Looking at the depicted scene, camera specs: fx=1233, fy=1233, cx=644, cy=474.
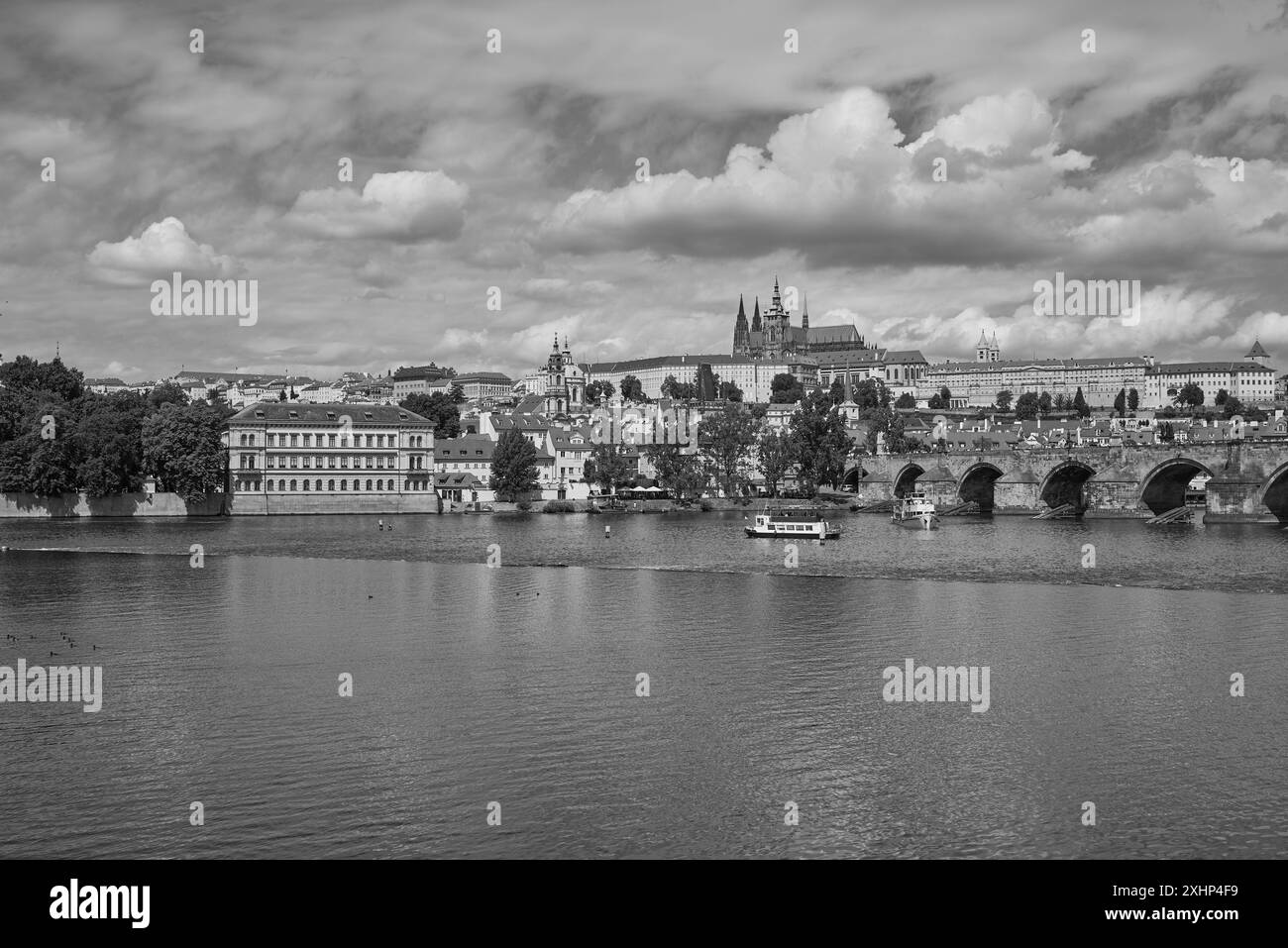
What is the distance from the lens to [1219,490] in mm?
80125

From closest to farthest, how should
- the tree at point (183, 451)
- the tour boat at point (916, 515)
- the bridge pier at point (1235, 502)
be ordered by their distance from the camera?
the bridge pier at point (1235, 502)
the tour boat at point (916, 515)
the tree at point (183, 451)

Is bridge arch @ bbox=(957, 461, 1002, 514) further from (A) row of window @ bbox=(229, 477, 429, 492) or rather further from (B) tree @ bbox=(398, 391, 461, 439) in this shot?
(B) tree @ bbox=(398, 391, 461, 439)

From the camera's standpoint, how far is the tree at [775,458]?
401ft

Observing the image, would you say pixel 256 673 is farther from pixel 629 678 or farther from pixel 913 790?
pixel 913 790

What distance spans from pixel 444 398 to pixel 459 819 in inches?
6166

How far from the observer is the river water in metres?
16.2

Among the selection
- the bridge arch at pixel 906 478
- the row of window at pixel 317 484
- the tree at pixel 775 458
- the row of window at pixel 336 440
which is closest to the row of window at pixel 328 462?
the row of window at pixel 336 440

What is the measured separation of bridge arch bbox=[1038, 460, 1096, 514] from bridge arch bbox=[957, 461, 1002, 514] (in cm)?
756

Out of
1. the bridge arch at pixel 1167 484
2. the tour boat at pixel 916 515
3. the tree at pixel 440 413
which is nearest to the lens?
the tour boat at pixel 916 515

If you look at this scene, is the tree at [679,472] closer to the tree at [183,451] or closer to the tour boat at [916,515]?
the tour boat at [916,515]

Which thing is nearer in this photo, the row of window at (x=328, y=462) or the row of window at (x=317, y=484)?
the row of window at (x=317, y=484)

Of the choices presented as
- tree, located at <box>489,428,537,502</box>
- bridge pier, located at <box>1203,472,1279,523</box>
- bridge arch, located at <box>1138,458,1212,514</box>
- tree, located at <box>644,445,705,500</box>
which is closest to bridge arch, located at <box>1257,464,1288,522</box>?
bridge pier, located at <box>1203,472,1279,523</box>

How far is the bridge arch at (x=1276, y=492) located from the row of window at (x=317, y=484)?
68.1m
